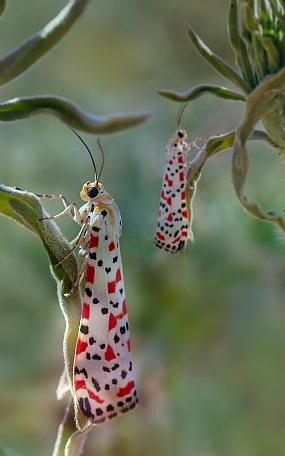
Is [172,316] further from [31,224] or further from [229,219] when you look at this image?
[31,224]

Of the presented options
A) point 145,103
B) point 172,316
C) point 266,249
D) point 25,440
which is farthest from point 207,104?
point 25,440

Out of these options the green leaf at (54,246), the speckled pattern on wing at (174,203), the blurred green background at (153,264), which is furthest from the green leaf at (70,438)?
the blurred green background at (153,264)

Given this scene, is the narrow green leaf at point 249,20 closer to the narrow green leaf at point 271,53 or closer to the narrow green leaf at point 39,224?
the narrow green leaf at point 271,53

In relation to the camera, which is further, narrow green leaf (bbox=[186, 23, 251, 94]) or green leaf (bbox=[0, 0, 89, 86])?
narrow green leaf (bbox=[186, 23, 251, 94])

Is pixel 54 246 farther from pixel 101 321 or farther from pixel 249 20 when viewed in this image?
pixel 249 20

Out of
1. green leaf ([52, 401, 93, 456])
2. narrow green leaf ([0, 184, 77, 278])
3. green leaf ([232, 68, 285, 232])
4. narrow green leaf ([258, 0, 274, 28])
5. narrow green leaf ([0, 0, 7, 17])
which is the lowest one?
green leaf ([52, 401, 93, 456])

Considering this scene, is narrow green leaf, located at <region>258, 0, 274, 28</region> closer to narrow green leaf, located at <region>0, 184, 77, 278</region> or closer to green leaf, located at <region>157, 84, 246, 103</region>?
green leaf, located at <region>157, 84, 246, 103</region>

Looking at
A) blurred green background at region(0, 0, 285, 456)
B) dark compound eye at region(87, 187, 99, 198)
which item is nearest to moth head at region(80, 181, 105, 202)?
dark compound eye at region(87, 187, 99, 198)

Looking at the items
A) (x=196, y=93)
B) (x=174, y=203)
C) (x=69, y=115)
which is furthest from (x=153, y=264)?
(x=69, y=115)
